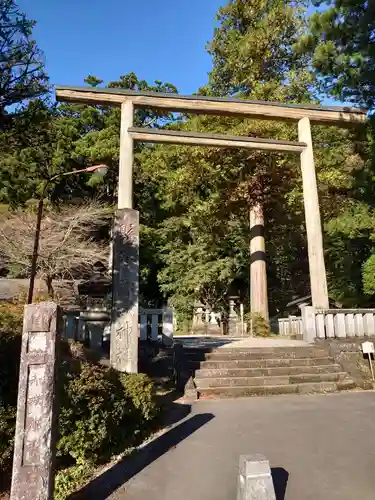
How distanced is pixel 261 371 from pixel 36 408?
18.2 feet

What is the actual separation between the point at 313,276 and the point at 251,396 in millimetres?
3912

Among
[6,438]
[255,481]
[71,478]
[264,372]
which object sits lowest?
[71,478]

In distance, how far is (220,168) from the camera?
14.8 m

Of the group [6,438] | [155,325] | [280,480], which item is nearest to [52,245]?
[155,325]

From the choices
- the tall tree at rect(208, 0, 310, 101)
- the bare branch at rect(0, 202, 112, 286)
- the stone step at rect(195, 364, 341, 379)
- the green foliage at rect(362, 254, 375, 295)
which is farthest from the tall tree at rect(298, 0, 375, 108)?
the bare branch at rect(0, 202, 112, 286)

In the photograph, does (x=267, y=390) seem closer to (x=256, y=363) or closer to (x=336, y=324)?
(x=256, y=363)

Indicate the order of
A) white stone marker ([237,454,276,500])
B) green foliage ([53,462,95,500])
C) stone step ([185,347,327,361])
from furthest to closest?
stone step ([185,347,327,361]), green foliage ([53,462,95,500]), white stone marker ([237,454,276,500])

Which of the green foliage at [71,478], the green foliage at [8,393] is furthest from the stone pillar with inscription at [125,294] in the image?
the green foliage at [71,478]

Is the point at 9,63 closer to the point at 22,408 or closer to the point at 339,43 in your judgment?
the point at 22,408

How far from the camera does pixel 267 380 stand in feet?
25.0

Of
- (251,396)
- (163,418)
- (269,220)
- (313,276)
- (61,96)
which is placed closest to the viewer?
(163,418)

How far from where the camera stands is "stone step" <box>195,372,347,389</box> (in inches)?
292

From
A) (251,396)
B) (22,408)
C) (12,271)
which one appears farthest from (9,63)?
(12,271)

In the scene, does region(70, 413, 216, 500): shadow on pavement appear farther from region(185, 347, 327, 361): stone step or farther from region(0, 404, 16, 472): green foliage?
region(185, 347, 327, 361): stone step
